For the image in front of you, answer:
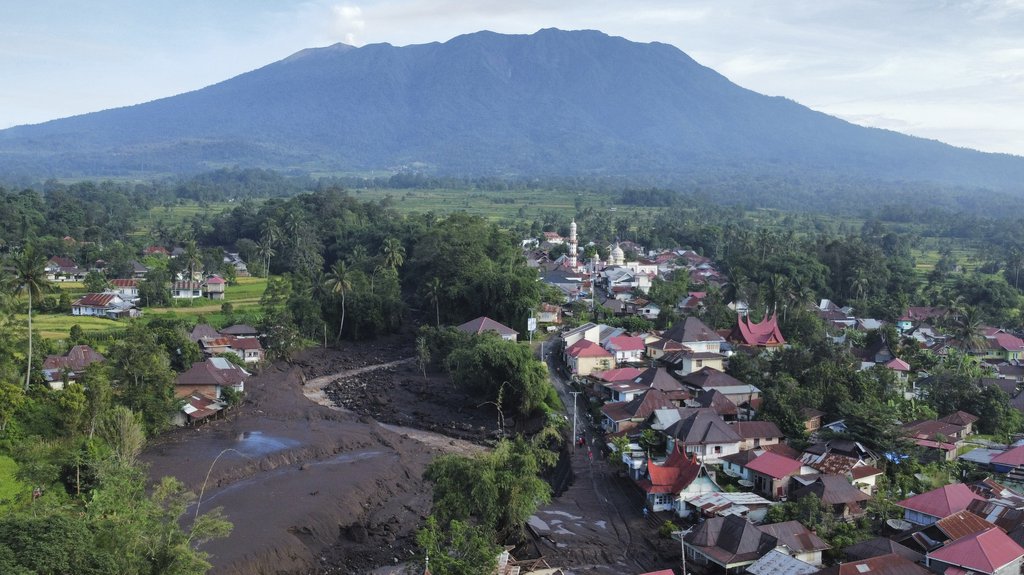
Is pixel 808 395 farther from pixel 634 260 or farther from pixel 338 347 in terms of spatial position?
pixel 634 260

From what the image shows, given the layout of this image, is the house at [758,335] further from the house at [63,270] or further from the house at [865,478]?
the house at [63,270]

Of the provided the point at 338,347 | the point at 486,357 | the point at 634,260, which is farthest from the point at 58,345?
the point at 634,260

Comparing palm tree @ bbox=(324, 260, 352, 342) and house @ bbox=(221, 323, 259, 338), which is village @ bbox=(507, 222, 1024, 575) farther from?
house @ bbox=(221, 323, 259, 338)

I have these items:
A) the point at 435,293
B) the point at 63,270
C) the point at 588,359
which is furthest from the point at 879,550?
the point at 63,270

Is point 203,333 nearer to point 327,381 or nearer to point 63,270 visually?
point 327,381

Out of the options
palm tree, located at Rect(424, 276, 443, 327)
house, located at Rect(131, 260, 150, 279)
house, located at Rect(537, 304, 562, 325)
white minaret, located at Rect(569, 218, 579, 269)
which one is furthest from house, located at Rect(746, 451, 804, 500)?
house, located at Rect(131, 260, 150, 279)

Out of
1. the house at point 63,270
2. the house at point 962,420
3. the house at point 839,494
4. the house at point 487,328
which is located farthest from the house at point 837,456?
the house at point 63,270
